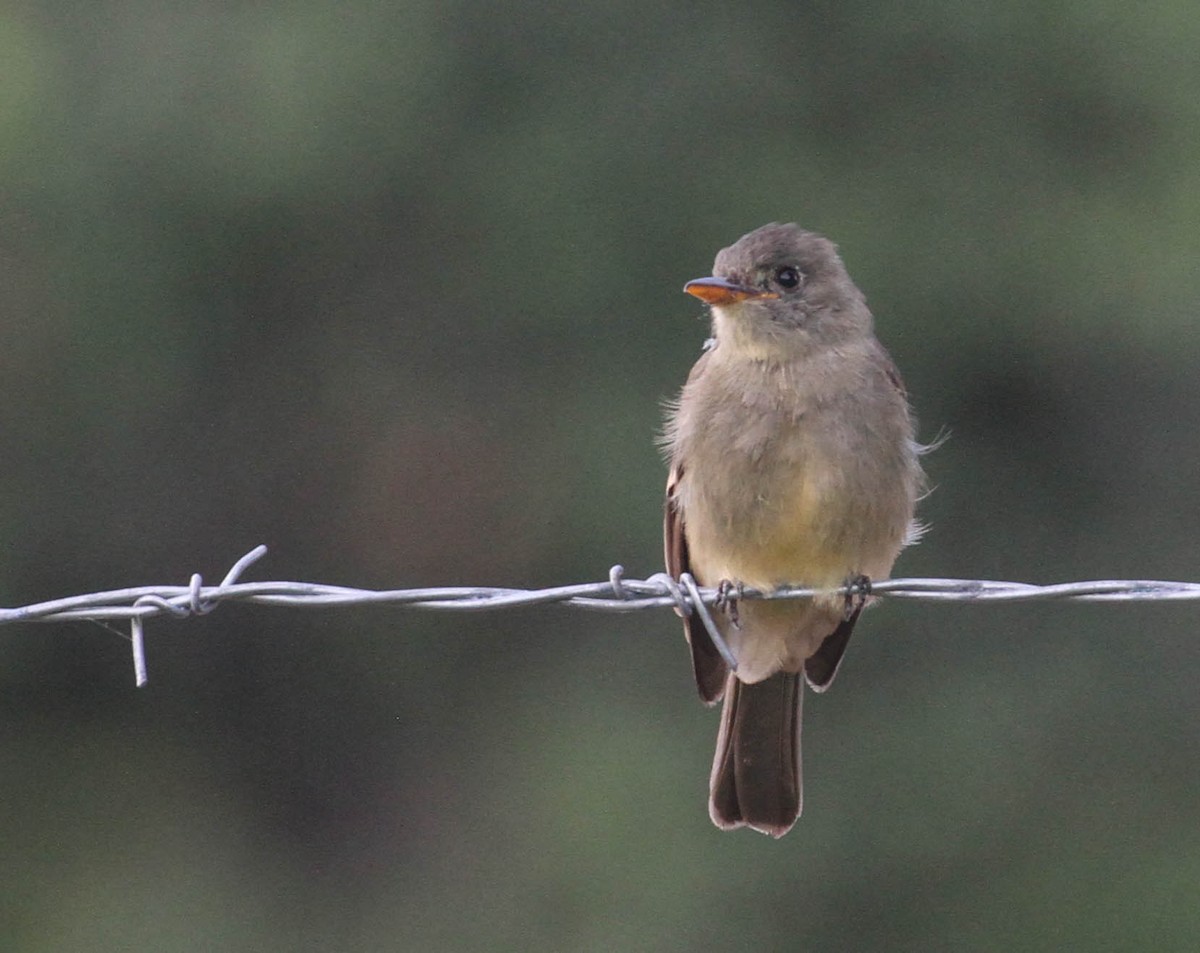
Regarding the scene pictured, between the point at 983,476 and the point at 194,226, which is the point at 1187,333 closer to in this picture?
the point at 983,476

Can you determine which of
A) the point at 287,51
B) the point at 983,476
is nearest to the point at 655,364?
the point at 983,476

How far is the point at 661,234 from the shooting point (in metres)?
8.61

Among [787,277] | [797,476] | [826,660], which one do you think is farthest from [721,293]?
[826,660]

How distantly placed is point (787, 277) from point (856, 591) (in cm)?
93

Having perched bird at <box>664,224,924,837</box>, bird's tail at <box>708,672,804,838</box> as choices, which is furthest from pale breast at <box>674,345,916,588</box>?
bird's tail at <box>708,672,804,838</box>

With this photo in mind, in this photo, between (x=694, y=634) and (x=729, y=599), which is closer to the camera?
(x=729, y=599)

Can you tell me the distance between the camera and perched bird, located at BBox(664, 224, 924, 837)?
485cm

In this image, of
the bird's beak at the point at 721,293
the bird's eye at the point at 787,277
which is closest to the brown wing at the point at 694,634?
the bird's beak at the point at 721,293

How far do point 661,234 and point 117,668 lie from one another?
2967 mm

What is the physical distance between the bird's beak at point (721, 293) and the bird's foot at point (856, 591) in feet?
2.51

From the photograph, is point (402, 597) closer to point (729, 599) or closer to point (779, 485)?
point (729, 599)

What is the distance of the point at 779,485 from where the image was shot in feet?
15.9

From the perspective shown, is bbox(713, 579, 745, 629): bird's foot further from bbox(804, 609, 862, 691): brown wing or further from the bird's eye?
the bird's eye

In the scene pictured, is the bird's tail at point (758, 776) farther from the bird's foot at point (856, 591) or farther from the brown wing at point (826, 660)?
the bird's foot at point (856, 591)
